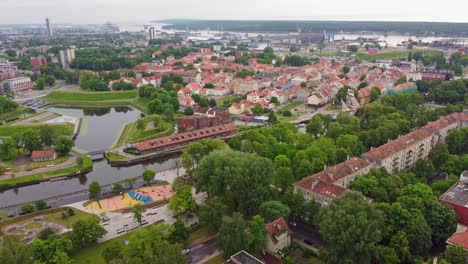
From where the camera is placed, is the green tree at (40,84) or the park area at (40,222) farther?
the green tree at (40,84)

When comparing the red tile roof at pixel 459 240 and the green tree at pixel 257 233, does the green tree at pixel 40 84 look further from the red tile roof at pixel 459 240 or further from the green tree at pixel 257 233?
the red tile roof at pixel 459 240

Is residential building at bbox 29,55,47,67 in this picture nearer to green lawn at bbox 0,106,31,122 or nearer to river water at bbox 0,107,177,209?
green lawn at bbox 0,106,31,122

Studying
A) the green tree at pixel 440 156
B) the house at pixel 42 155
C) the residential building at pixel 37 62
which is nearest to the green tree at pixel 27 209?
the house at pixel 42 155

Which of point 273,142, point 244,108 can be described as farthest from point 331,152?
point 244,108

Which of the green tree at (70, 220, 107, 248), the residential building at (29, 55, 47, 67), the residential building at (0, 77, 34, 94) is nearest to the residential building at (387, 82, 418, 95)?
the green tree at (70, 220, 107, 248)

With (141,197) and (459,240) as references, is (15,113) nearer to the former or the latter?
(141,197)

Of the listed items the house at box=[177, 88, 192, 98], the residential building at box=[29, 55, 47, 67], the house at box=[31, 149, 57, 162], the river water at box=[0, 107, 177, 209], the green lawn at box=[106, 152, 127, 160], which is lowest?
the river water at box=[0, 107, 177, 209]
